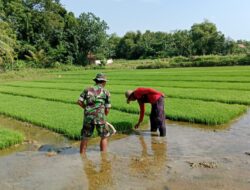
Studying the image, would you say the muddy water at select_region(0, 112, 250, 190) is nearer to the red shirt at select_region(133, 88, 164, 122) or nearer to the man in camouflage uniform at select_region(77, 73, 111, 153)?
the man in camouflage uniform at select_region(77, 73, 111, 153)

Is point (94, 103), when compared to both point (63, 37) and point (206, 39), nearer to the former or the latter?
point (63, 37)

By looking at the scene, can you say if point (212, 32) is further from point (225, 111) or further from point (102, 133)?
point (102, 133)

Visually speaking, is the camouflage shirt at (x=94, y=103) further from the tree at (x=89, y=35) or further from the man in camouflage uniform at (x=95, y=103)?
the tree at (x=89, y=35)

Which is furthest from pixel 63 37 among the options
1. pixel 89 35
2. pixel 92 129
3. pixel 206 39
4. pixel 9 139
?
pixel 92 129

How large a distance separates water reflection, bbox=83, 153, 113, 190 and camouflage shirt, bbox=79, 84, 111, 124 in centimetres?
80

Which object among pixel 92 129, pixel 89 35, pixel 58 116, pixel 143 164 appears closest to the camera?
pixel 143 164

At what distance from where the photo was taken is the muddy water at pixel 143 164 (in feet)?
17.4

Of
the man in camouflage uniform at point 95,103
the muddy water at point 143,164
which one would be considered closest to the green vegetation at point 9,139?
the muddy water at point 143,164

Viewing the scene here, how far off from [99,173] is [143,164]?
884mm

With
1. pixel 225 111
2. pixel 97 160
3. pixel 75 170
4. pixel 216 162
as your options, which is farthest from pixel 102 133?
pixel 225 111

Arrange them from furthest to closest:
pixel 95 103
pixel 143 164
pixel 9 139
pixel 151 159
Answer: pixel 9 139, pixel 95 103, pixel 151 159, pixel 143 164

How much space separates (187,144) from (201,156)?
40.6 inches

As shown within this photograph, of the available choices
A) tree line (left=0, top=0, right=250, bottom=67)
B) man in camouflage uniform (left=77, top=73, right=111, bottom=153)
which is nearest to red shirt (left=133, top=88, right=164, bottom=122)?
man in camouflage uniform (left=77, top=73, right=111, bottom=153)

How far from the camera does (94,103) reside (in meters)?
6.68
